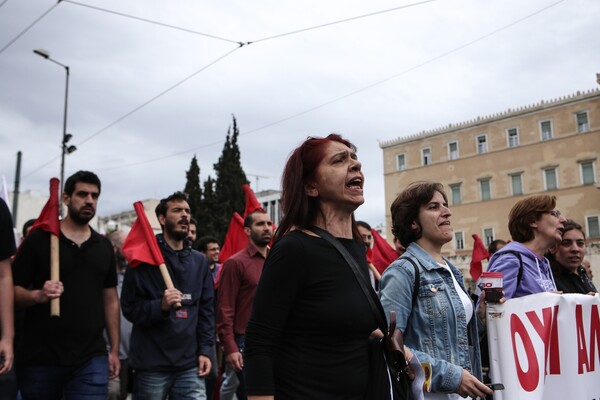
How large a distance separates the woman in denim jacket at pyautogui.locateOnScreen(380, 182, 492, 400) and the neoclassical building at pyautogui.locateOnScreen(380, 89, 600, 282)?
44.0 meters

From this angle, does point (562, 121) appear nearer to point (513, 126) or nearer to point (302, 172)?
point (513, 126)

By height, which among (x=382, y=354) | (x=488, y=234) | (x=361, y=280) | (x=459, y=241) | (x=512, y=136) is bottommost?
(x=382, y=354)

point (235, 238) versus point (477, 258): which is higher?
point (235, 238)

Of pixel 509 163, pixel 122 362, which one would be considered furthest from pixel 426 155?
pixel 122 362

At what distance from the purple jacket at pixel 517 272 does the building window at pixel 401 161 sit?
5223cm

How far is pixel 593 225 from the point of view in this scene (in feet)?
145

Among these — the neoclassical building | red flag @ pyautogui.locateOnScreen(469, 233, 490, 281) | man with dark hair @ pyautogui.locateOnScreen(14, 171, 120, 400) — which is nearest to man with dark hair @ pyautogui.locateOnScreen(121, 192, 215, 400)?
man with dark hair @ pyautogui.locateOnScreen(14, 171, 120, 400)

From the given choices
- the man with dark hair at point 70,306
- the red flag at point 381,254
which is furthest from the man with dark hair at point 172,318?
the red flag at point 381,254

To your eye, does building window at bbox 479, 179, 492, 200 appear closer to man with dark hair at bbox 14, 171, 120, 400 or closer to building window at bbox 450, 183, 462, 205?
building window at bbox 450, 183, 462, 205

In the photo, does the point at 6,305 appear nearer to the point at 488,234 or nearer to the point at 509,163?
the point at 488,234

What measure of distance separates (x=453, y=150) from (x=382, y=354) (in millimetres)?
52427

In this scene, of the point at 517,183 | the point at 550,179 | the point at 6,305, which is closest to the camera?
the point at 6,305

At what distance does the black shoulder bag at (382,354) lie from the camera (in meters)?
2.44

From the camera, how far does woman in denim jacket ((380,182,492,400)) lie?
2.95 meters
